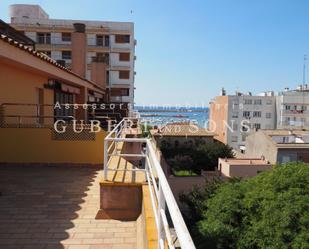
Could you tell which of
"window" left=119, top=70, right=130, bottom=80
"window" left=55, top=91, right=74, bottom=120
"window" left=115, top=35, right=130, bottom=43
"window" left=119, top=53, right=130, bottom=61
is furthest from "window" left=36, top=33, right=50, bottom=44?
"window" left=55, top=91, right=74, bottom=120

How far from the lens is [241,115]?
68.4m

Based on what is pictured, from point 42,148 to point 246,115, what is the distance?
6471cm

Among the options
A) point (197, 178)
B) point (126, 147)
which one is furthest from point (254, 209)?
point (197, 178)

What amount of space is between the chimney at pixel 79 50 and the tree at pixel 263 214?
1063 cm

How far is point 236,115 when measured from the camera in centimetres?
6794

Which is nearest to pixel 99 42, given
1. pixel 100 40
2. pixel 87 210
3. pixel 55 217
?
pixel 100 40

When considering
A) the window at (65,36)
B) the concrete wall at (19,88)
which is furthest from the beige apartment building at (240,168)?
the window at (65,36)

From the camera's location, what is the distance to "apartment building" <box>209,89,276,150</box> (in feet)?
222

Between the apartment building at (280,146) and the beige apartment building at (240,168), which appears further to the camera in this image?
the apartment building at (280,146)

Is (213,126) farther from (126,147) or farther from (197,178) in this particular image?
(126,147)

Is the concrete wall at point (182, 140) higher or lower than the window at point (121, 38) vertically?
lower

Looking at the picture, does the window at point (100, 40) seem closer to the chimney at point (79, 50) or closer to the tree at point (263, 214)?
the chimney at point (79, 50)

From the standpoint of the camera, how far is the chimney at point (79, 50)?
731 inches

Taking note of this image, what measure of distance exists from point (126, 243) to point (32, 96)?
8243mm
